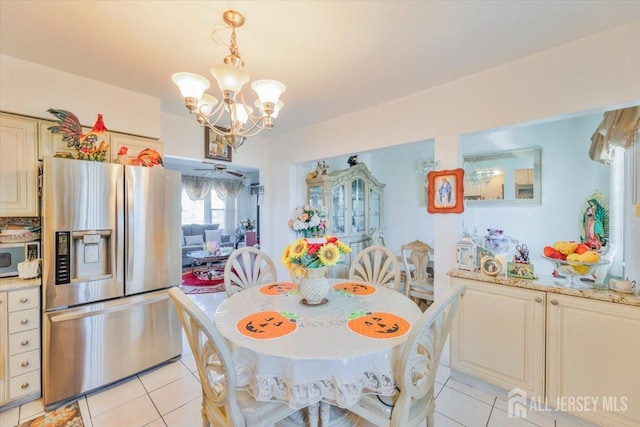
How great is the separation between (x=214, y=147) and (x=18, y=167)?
1778 millimetres

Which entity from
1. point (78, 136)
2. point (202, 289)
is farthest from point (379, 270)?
point (202, 289)

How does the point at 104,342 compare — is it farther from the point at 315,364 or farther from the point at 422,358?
the point at 422,358

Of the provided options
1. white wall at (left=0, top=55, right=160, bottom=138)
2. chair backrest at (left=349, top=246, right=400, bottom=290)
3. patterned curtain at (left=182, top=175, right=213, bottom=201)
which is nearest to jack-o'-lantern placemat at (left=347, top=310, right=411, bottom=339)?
chair backrest at (left=349, top=246, right=400, bottom=290)

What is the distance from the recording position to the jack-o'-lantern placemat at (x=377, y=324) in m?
1.22

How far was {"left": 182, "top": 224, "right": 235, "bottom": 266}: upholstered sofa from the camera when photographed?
6.48m

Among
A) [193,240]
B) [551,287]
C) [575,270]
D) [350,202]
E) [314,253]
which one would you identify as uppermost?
[350,202]

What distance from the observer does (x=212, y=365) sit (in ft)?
3.91

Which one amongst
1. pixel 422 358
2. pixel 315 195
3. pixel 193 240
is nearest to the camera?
pixel 422 358

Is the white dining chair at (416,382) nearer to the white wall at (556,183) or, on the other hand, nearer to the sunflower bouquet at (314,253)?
the sunflower bouquet at (314,253)

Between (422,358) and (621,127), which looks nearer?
(422,358)

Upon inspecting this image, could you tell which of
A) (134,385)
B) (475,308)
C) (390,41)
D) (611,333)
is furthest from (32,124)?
(611,333)

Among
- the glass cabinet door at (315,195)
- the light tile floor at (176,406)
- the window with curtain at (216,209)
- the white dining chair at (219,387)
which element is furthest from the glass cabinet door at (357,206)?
the window with curtain at (216,209)

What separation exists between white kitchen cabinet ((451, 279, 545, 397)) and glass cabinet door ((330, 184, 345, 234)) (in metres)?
2.08

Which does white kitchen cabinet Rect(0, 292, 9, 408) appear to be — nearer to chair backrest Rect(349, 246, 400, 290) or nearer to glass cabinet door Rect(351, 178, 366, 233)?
chair backrest Rect(349, 246, 400, 290)
